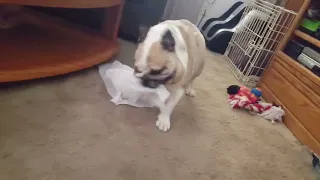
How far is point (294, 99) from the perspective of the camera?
1.63 m

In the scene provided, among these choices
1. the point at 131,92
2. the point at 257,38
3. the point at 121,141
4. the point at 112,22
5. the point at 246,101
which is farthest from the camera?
the point at 257,38

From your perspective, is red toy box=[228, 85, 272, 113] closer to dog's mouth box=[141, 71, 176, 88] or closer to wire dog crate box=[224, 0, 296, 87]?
wire dog crate box=[224, 0, 296, 87]

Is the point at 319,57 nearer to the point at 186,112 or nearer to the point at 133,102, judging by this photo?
the point at 186,112

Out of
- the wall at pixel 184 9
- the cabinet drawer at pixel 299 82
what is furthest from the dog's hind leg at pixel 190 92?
the wall at pixel 184 9

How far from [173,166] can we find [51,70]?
0.61 m

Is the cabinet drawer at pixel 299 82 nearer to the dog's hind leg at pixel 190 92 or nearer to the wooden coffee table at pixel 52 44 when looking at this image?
the dog's hind leg at pixel 190 92

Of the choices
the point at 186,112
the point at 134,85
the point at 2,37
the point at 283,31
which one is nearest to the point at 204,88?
the point at 186,112

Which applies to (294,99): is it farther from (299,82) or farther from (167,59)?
(167,59)

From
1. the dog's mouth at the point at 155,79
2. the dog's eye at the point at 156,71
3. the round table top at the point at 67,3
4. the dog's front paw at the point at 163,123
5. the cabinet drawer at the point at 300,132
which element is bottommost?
the dog's front paw at the point at 163,123

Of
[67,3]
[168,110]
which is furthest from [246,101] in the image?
[67,3]

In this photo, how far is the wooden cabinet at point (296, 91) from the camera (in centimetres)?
147

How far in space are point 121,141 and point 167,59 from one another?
1.10ft

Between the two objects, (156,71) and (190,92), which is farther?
(190,92)

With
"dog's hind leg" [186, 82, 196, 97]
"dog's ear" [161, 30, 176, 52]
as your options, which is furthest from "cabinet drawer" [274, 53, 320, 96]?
"dog's ear" [161, 30, 176, 52]
